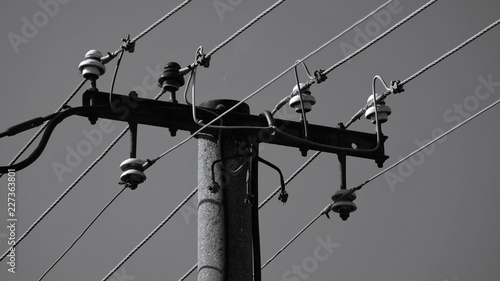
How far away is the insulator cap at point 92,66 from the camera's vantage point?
299 inches

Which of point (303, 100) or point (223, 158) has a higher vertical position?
point (303, 100)

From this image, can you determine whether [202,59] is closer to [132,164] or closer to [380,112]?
[132,164]

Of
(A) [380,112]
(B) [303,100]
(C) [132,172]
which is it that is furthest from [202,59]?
(A) [380,112]

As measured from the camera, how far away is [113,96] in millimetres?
7277

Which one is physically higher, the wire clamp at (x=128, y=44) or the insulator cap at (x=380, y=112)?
the wire clamp at (x=128, y=44)

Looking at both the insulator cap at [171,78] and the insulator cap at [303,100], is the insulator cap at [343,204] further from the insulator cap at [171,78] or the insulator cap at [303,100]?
the insulator cap at [171,78]

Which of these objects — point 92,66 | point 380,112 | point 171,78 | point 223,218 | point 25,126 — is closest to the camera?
point 25,126

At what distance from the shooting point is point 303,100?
812 cm

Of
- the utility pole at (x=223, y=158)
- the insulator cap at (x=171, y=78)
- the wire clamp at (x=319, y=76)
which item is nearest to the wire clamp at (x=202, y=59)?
the insulator cap at (x=171, y=78)

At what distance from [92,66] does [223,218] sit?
1.59 metres

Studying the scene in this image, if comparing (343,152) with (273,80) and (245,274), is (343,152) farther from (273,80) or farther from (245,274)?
(245,274)

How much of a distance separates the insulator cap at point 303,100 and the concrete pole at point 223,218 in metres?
0.88

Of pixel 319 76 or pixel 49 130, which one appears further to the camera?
pixel 319 76

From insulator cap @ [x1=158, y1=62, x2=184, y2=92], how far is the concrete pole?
54 centimetres
